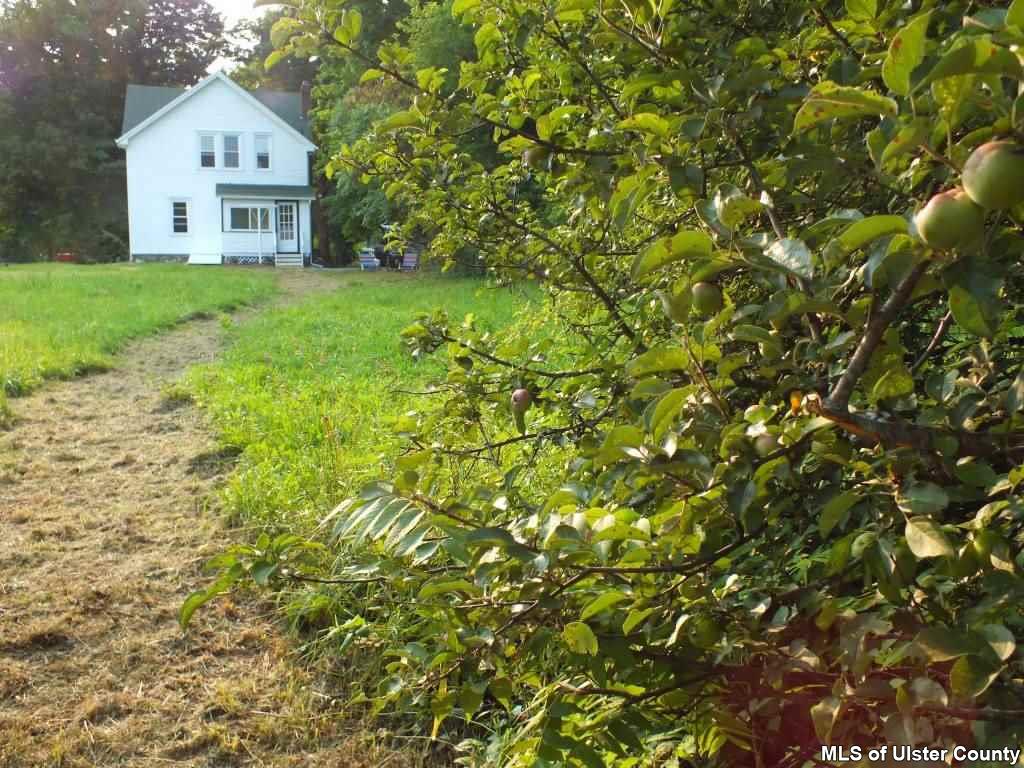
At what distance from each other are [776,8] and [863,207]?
0.61 meters

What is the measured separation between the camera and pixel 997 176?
646 mm

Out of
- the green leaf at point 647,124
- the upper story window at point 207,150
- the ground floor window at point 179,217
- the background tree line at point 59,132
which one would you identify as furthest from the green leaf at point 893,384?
the background tree line at point 59,132

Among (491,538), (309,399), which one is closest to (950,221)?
(491,538)

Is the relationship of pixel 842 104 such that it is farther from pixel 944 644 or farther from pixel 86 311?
pixel 86 311

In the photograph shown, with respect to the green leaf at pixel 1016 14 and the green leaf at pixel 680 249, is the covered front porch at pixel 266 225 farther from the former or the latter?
the green leaf at pixel 1016 14

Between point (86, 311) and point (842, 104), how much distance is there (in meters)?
12.2

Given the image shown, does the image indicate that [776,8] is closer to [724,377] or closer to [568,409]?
[568,409]

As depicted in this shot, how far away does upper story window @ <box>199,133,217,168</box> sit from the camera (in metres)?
30.7

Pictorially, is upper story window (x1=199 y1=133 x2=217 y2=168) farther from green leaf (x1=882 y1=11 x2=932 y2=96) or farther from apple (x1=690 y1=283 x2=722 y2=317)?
green leaf (x1=882 y1=11 x2=932 y2=96)

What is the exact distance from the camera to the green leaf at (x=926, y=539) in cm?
92

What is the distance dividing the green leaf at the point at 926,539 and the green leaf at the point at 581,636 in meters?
0.39

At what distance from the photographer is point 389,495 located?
4.15 feet

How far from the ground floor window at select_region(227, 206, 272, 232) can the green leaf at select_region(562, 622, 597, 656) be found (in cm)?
3172

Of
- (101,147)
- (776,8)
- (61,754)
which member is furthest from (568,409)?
(101,147)
